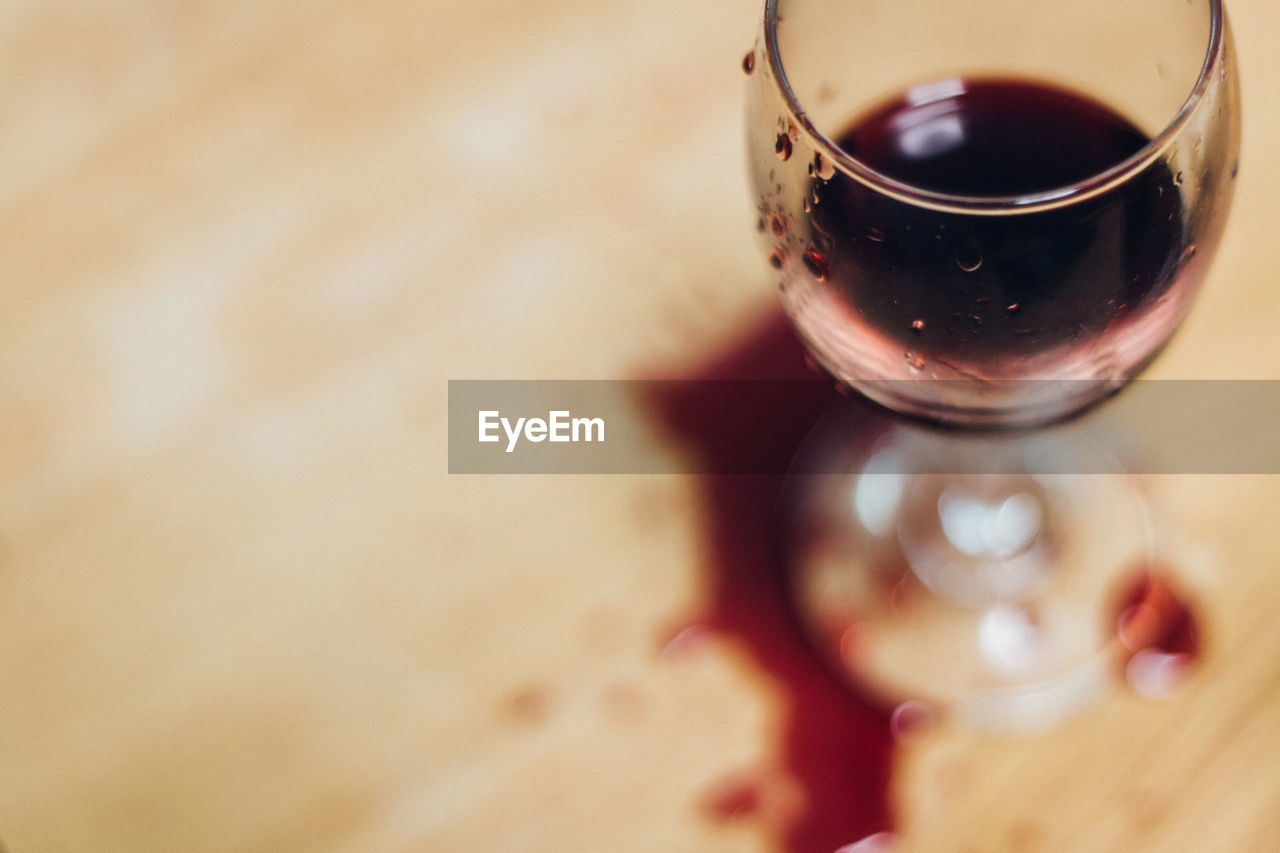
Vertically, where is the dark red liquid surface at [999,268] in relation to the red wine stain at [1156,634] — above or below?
above

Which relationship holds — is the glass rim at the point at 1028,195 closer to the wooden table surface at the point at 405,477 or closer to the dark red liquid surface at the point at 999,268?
the dark red liquid surface at the point at 999,268

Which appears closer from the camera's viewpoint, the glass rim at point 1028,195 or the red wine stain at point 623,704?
the glass rim at point 1028,195

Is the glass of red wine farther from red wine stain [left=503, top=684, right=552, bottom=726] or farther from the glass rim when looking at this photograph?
red wine stain [left=503, top=684, right=552, bottom=726]

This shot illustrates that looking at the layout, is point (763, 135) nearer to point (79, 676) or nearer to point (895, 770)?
point (895, 770)

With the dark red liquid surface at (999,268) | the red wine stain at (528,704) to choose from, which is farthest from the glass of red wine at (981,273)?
the red wine stain at (528,704)

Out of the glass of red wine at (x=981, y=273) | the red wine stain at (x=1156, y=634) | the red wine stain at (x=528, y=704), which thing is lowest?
the red wine stain at (x=528, y=704)

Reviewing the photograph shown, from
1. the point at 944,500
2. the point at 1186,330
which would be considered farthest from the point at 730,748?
the point at 1186,330

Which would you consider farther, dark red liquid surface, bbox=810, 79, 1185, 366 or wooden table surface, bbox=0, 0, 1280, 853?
wooden table surface, bbox=0, 0, 1280, 853

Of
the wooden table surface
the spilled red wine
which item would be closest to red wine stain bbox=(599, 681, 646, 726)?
the wooden table surface
